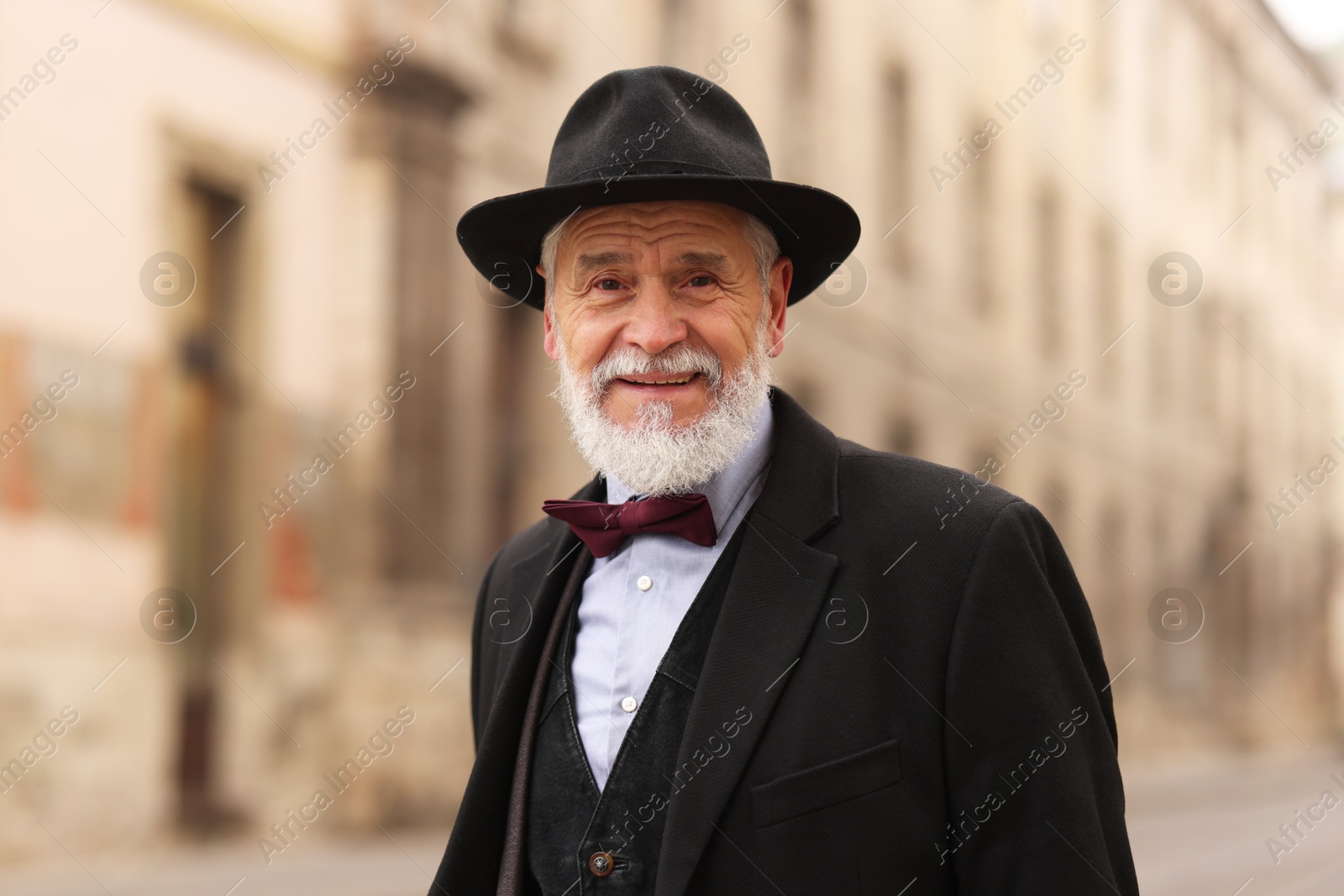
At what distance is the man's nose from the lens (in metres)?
2.26

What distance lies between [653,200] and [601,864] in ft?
3.54

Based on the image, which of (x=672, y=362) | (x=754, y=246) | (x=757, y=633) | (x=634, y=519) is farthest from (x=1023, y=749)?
(x=754, y=246)

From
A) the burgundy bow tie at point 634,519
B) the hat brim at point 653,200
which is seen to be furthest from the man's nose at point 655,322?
the burgundy bow tie at point 634,519

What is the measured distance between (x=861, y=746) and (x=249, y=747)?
796 cm

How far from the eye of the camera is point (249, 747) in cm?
909

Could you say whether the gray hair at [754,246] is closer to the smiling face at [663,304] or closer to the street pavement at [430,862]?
the smiling face at [663,304]

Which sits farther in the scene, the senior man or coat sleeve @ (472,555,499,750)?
coat sleeve @ (472,555,499,750)

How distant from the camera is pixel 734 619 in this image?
209 centimetres

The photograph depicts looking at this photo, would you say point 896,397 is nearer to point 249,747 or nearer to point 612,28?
point 612,28

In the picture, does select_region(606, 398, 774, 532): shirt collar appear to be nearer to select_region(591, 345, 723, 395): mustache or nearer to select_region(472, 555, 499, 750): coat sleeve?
select_region(591, 345, 723, 395): mustache

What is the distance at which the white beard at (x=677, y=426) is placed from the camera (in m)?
2.30

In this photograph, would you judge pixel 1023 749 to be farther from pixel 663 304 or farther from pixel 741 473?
pixel 663 304

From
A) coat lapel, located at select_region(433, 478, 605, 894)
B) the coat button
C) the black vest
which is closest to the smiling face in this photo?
the black vest

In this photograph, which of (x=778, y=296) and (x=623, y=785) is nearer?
(x=623, y=785)
